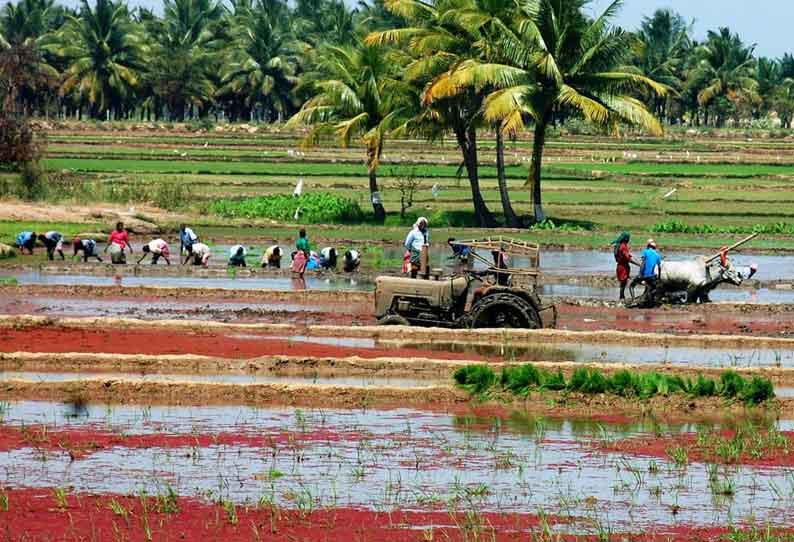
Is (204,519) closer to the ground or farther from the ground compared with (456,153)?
closer to the ground

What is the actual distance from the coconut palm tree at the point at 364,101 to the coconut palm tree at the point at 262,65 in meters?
53.1

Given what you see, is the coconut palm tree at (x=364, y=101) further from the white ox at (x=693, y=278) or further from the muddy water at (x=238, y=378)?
the muddy water at (x=238, y=378)

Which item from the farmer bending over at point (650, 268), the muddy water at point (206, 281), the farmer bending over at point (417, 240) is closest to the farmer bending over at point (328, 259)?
the muddy water at point (206, 281)

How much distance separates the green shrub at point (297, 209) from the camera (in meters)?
43.8

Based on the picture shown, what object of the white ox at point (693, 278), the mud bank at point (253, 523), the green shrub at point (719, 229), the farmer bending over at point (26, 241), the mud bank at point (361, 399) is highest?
the green shrub at point (719, 229)

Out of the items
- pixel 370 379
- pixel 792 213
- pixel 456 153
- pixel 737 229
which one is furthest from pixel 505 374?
pixel 456 153

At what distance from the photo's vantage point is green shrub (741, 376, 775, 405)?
53.6 ft

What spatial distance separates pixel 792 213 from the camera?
152ft

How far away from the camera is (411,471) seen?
13.1m

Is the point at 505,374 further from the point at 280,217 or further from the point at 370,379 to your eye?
the point at 280,217

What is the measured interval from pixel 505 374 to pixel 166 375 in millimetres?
4272

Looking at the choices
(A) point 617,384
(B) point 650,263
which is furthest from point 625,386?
(B) point 650,263

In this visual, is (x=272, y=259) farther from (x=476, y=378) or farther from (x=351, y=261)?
(x=476, y=378)

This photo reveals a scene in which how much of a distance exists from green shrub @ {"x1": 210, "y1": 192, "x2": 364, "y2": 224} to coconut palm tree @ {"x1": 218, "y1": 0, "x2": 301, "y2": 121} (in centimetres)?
5479
